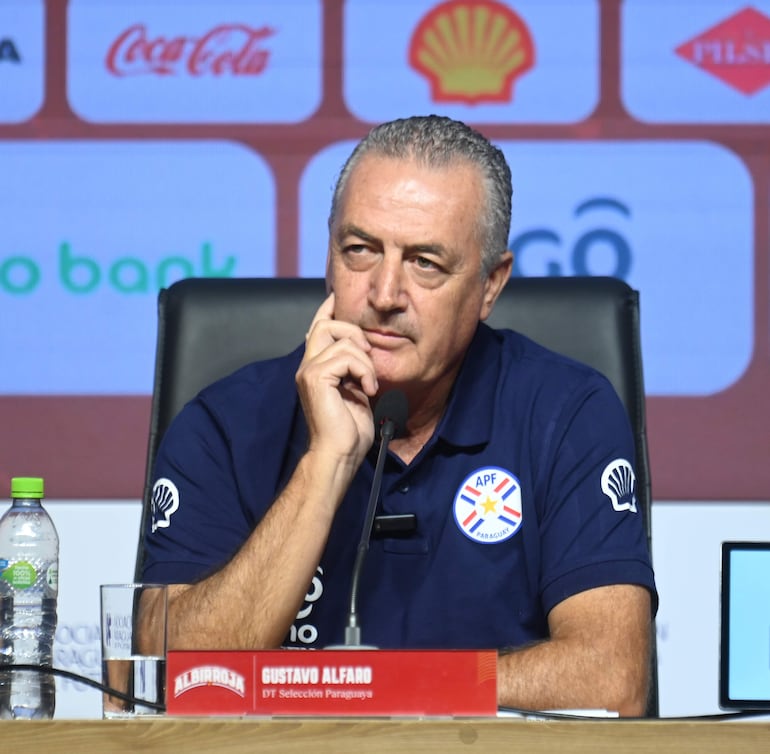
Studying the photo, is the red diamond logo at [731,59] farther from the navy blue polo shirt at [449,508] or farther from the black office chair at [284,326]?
the navy blue polo shirt at [449,508]

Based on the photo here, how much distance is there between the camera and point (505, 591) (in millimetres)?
1697

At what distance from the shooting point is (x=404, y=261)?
1724 millimetres

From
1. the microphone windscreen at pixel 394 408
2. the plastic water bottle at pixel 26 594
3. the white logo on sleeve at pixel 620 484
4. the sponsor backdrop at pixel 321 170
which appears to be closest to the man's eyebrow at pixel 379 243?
the microphone windscreen at pixel 394 408

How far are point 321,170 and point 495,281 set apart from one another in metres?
0.67

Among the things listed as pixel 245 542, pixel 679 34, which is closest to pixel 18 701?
pixel 245 542

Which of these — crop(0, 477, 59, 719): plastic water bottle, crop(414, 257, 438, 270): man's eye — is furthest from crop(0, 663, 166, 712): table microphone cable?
crop(414, 257, 438, 270): man's eye

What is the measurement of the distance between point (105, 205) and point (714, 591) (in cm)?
128

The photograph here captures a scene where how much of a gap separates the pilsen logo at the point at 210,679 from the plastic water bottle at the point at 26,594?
1.15ft

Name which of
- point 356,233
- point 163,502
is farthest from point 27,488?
point 356,233

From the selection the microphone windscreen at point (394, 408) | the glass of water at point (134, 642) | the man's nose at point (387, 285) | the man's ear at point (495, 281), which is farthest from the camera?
the man's ear at point (495, 281)

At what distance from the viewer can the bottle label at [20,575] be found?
144 centimetres

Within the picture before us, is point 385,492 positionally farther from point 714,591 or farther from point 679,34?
point 679,34

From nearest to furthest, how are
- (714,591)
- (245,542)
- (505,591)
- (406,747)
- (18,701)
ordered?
(406,747)
(18,701)
(245,542)
(505,591)
(714,591)

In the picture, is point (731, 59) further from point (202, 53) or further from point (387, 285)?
point (387, 285)
